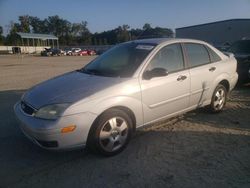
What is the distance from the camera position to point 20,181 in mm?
3789

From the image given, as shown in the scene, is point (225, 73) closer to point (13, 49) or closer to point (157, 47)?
point (157, 47)

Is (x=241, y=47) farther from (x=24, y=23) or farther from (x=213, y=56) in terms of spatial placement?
(x=24, y=23)

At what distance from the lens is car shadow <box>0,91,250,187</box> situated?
3.73m

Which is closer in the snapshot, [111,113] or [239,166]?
[239,166]

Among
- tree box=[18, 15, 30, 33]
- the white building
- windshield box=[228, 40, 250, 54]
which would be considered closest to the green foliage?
tree box=[18, 15, 30, 33]

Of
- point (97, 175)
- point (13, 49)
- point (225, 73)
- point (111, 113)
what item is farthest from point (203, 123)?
point (13, 49)

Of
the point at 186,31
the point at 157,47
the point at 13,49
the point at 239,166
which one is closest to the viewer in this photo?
the point at 239,166

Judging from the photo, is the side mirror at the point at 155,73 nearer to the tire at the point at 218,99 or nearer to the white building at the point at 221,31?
the tire at the point at 218,99

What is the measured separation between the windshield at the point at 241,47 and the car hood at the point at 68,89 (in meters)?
7.30

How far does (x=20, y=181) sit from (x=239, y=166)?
107 inches

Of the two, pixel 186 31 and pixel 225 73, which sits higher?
pixel 186 31

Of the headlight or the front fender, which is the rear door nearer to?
the front fender

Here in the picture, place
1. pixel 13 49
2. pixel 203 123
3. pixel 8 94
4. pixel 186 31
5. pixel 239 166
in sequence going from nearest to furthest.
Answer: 1. pixel 239 166
2. pixel 203 123
3. pixel 8 94
4. pixel 186 31
5. pixel 13 49

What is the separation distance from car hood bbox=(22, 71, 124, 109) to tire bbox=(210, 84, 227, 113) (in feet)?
8.23
